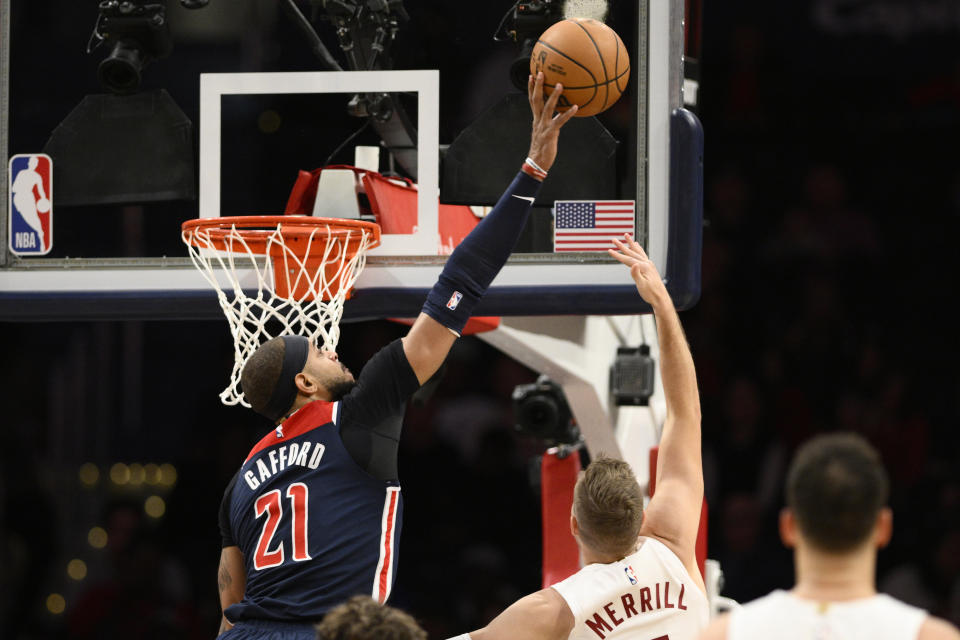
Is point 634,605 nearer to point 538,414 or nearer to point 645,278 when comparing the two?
point 645,278

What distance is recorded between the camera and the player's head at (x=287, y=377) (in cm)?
322

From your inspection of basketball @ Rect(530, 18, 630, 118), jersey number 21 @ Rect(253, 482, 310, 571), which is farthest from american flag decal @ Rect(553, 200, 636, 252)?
jersey number 21 @ Rect(253, 482, 310, 571)

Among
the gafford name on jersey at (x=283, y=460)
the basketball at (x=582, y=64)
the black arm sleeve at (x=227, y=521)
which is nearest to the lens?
the gafford name on jersey at (x=283, y=460)

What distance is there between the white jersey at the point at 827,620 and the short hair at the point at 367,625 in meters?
0.58

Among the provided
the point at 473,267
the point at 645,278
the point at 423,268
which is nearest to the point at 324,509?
the point at 473,267

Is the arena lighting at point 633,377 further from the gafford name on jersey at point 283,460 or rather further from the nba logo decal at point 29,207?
the gafford name on jersey at point 283,460

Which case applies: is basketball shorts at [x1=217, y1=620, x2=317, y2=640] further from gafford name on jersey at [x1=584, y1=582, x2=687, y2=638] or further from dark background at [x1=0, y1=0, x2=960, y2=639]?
dark background at [x1=0, y1=0, x2=960, y2=639]

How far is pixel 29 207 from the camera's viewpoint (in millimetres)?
4512

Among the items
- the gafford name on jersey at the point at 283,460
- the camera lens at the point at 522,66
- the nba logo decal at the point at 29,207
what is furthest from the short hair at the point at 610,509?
the nba logo decal at the point at 29,207

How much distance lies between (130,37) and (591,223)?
6.19 ft

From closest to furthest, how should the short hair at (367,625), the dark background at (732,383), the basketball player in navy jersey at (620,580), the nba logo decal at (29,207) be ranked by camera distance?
the short hair at (367,625)
the basketball player in navy jersey at (620,580)
the nba logo decal at (29,207)
the dark background at (732,383)

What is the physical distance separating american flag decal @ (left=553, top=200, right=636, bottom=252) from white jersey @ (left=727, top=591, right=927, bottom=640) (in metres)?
2.37

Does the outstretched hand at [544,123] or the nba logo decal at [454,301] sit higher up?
the outstretched hand at [544,123]

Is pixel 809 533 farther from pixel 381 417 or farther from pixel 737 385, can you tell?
pixel 737 385
